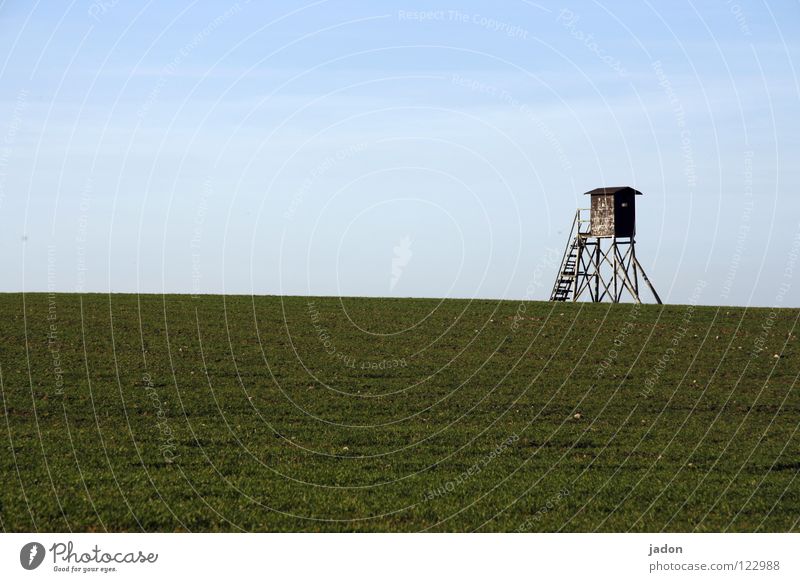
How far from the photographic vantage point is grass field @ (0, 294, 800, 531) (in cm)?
1847

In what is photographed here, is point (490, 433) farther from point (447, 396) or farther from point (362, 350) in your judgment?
point (362, 350)

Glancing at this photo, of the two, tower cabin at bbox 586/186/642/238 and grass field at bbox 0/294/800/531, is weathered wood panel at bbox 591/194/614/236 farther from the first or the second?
grass field at bbox 0/294/800/531

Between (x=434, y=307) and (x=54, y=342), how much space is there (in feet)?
58.6

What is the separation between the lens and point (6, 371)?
105 ft
